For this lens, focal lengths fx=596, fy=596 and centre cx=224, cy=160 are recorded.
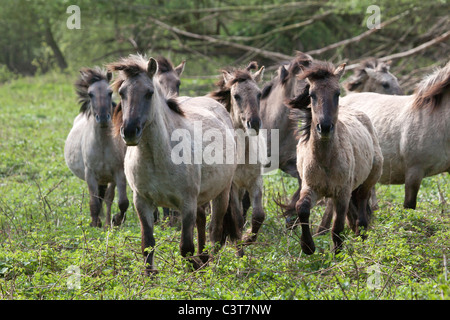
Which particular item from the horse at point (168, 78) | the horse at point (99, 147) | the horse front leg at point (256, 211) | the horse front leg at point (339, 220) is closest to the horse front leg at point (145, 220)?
the horse front leg at point (256, 211)

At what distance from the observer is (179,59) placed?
21.8 meters

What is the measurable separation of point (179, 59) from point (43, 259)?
1639 cm

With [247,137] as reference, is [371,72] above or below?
above

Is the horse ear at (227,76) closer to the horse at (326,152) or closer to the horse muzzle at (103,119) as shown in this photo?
the horse at (326,152)

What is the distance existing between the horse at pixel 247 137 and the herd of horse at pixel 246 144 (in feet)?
0.05

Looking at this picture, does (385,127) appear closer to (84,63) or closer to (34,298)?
(34,298)

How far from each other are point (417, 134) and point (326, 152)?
2574mm

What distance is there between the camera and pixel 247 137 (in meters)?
7.91

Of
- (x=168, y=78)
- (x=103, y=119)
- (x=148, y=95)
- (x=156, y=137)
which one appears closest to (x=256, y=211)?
(x=156, y=137)

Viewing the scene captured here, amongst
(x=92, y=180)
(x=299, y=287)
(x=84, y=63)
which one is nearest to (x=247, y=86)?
(x=92, y=180)

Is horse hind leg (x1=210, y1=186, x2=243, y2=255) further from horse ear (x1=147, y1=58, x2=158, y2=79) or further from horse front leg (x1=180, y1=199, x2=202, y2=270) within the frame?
horse ear (x1=147, y1=58, x2=158, y2=79)

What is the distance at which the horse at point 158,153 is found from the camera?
5.72 metres

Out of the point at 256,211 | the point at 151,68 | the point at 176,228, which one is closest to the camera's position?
the point at 151,68

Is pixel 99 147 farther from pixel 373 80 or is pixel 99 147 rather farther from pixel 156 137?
pixel 373 80
